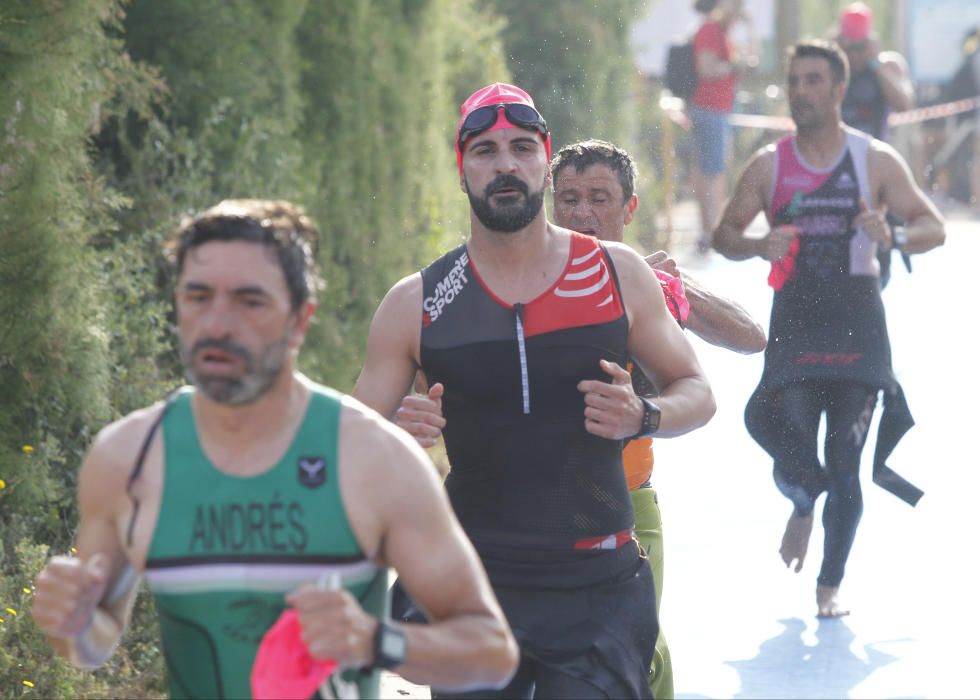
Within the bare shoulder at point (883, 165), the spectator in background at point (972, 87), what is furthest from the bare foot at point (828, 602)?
the spectator in background at point (972, 87)

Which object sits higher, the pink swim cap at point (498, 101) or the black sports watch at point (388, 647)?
the pink swim cap at point (498, 101)

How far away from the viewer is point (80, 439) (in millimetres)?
6629

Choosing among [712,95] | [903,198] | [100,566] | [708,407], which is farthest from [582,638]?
[712,95]

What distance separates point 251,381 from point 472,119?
5.83 ft

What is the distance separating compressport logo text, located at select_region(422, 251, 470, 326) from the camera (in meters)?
4.58

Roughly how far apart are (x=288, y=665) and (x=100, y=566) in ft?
1.30

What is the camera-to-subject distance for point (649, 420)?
4391 mm

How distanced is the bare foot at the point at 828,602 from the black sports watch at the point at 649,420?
358 cm

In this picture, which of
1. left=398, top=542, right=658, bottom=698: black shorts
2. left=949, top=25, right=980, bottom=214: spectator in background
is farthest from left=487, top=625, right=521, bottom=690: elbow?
left=949, top=25, right=980, bottom=214: spectator in background

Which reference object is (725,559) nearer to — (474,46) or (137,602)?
(137,602)

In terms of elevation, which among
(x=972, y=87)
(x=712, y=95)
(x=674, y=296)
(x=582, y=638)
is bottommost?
(x=582, y=638)

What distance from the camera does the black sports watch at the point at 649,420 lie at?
4379 millimetres

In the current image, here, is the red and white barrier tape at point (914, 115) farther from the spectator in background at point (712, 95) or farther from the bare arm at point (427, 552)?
the bare arm at point (427, 552)

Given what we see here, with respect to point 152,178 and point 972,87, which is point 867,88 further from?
point 972,87
